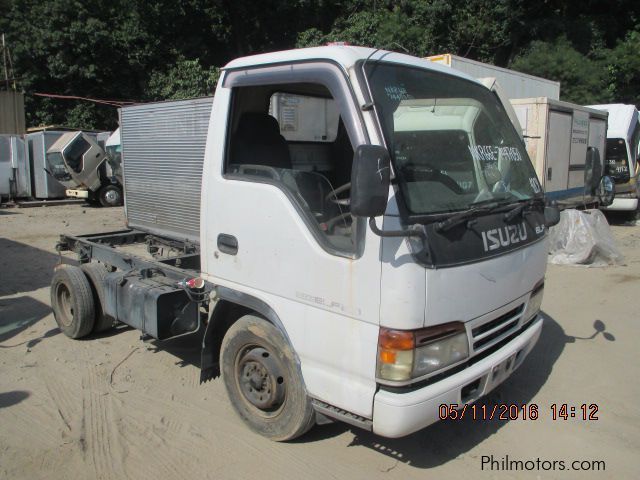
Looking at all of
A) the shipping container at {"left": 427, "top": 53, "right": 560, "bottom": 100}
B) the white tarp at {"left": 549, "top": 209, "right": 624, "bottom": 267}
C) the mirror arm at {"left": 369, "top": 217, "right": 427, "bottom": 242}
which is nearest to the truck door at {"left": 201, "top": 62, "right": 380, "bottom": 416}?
the mirror arm at {"left": 369, "top": 217, "right": 427, "bottom": 242}

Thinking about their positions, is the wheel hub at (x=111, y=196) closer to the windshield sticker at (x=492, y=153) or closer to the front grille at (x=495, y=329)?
the windshield sticker at (x=492, y=153)

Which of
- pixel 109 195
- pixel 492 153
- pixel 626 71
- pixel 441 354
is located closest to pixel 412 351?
pixel 441 354

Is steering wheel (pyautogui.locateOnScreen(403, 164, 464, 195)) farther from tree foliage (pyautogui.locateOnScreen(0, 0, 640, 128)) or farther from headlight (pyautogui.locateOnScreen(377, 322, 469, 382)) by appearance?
tree foliage (pyautogui.locateOnScreen(0, 0, 640, 128))

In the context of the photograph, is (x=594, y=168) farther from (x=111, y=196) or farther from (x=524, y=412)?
(x=111, y=196)

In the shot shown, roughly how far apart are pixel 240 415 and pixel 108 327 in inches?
101

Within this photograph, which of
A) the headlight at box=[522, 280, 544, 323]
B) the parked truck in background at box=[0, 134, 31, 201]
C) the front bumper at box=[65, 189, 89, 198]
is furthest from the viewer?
the parked truck in background at box=[0, 134, 31, 201]

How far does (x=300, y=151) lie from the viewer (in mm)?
4348

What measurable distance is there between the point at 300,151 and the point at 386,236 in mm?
1993

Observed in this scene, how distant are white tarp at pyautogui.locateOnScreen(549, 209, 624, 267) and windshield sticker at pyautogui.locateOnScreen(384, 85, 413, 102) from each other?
639 cm

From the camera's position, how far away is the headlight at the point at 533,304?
3502 mm

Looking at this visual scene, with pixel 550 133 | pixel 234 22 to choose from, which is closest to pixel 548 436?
pixel 550 133

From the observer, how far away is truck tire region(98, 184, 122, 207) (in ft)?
59.2

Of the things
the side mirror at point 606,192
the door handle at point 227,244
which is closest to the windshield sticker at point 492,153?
the door handle at point 227,244

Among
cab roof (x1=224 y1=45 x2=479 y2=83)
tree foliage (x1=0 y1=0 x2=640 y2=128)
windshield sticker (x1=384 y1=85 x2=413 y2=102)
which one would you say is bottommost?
windshield sticker (x1=384 y1=85 x2=413 y2=102)
